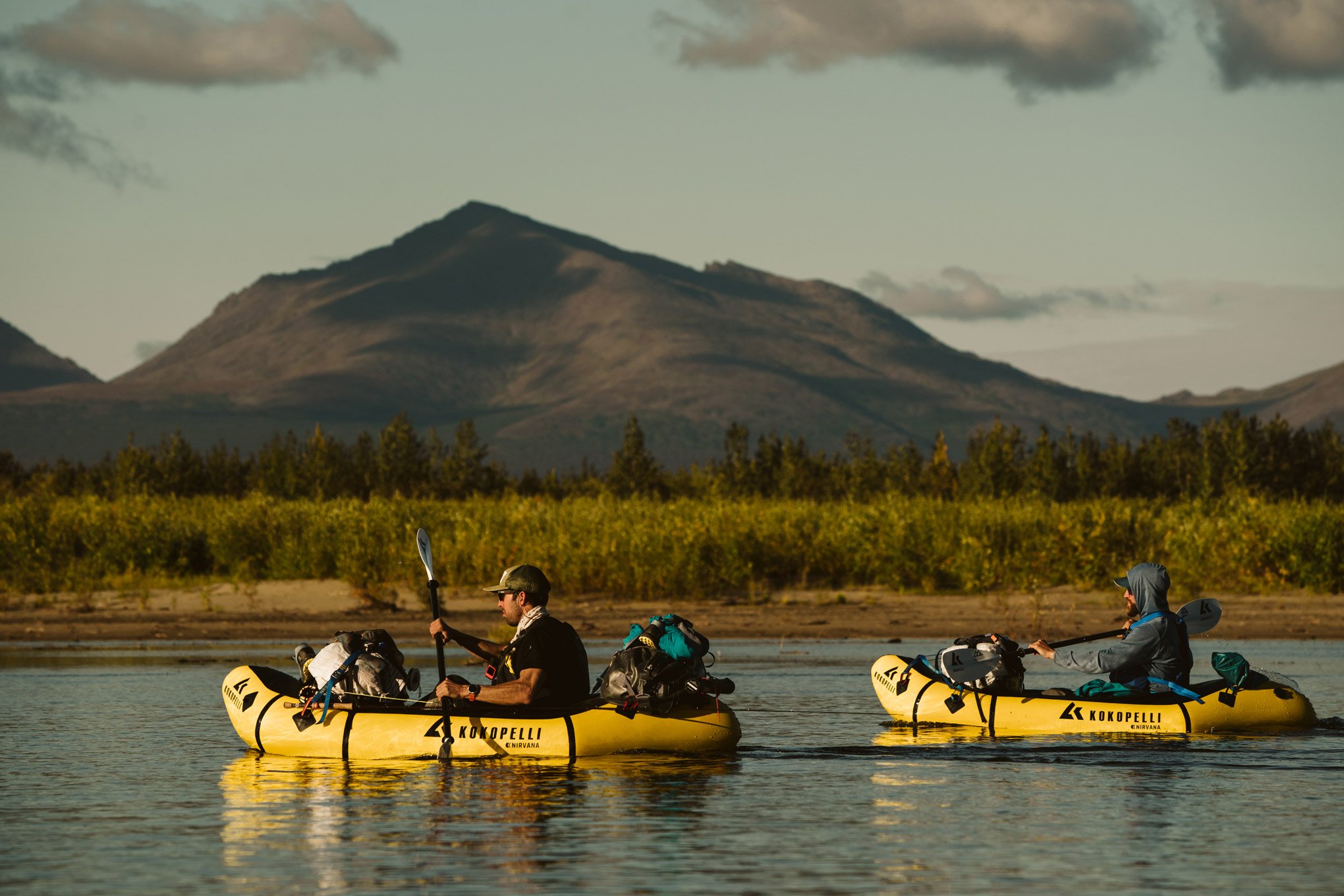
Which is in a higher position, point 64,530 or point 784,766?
point 64,530

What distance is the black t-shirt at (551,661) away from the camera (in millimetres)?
15531

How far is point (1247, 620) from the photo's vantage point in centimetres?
3244

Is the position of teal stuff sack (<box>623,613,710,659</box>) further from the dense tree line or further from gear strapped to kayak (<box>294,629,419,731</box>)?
the dense tree line

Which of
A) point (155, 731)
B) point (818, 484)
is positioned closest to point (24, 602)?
point (155, 731)

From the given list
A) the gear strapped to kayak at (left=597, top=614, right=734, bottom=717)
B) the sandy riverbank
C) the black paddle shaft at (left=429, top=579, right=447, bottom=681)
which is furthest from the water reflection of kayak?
the sandy riverbank

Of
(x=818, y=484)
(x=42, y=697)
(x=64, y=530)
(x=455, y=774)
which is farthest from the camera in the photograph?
(x=818, y=484)

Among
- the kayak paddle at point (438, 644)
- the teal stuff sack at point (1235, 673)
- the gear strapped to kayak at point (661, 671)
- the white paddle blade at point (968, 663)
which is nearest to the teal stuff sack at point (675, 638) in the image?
the gear strapped to kayak at point (661, 671)

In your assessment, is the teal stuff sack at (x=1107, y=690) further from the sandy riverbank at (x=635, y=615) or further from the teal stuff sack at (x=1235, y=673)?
the sandy riverbank at (x=635, y=615)

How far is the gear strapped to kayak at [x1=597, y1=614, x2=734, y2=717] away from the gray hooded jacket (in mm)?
3722

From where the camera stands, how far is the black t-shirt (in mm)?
15531

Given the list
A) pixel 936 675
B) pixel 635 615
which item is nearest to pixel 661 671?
pixel 936 675

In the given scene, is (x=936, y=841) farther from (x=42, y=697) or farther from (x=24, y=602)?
(x=24, y=602)

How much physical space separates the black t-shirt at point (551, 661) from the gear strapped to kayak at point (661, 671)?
323 millimetres

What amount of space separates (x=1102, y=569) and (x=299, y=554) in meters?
17.1
